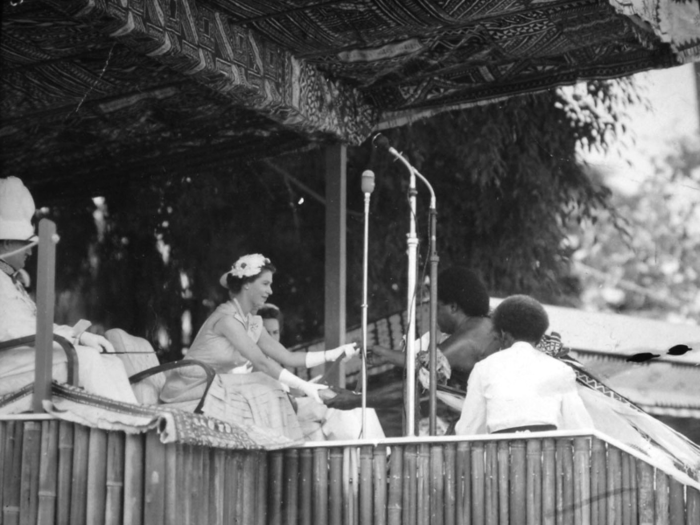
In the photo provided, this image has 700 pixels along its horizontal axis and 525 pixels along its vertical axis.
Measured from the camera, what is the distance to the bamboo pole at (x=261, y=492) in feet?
18.9

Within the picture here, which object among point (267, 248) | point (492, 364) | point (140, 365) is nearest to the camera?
point (492, 364)

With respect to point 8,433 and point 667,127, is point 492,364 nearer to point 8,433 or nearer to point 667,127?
point 8,433

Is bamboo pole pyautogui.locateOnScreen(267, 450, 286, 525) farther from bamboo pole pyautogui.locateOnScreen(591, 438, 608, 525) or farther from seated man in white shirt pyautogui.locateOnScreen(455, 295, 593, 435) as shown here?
bamboo pole pyautogui.locateOnScreen(591, 438, 608, 525)

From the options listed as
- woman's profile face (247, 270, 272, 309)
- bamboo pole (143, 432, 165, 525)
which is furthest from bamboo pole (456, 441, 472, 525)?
woman's profile face (247, 270, 272, 309)

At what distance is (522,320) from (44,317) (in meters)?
2.44

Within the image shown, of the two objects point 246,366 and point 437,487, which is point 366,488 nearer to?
point 437,487

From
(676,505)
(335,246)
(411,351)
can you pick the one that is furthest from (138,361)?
(676,505)

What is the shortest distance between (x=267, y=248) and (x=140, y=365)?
1763 mm

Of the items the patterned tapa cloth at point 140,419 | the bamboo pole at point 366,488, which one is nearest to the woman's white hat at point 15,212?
the patterned tapa cloth at point 140,419

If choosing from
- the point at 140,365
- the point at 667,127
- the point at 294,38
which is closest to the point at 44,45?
the point at 294,38

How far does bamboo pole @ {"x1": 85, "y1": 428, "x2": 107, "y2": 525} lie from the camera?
5223 mm

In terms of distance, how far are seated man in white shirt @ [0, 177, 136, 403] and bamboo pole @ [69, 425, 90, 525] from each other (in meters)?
0.50

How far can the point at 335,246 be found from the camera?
8.27 meters

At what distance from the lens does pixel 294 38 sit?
7.20 m
